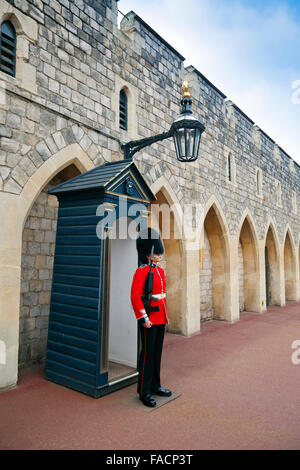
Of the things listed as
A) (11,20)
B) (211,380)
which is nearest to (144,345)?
(211,380)

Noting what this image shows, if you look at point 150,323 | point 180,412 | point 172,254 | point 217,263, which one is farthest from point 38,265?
point 217,263

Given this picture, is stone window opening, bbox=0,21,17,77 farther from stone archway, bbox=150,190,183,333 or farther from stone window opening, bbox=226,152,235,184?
stone window opening, bbox=226,152,235,184

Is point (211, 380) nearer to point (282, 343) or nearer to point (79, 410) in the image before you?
point (79, 410)

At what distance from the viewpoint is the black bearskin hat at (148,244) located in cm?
341

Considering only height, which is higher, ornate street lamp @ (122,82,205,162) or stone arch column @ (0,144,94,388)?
ornate street lamp @ (122,82,205,162)

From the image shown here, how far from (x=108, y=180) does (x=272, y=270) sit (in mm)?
9880

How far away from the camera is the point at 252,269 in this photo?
9.81 meters

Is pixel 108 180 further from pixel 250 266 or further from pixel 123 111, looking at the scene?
pixel 250 266

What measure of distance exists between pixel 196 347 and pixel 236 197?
14.7 ft

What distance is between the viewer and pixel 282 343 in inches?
234

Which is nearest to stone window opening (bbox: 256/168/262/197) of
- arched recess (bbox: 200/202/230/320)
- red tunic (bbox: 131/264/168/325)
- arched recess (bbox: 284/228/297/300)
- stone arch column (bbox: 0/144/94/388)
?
arched recess (bbox: 200/202/230/320)

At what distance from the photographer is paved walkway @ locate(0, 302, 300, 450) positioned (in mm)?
2473

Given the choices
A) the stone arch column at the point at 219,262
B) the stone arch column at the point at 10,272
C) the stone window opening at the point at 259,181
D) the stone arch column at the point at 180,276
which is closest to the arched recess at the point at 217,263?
the stone arch column at the point at 219,262

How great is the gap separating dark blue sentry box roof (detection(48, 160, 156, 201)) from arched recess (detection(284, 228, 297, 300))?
10.7 m
